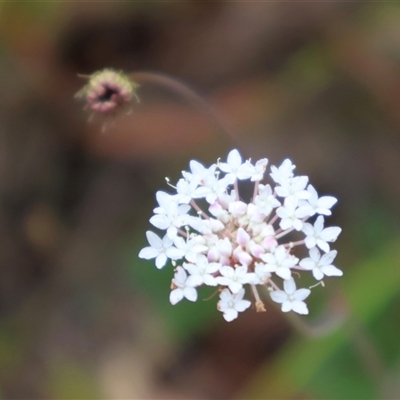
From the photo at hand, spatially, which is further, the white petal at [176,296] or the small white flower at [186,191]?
the small white flower at [186,191]

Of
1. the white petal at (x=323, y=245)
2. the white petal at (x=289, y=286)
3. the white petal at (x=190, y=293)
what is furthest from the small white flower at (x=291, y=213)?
the white petal at (x=190, y=293)

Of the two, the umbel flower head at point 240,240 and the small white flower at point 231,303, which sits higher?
the umbel flower head at point 240,240

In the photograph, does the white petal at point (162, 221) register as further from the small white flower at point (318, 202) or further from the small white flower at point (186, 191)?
the small white flower at point (318, 202)

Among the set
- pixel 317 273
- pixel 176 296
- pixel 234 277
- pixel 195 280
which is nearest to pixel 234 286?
pixel 234 277

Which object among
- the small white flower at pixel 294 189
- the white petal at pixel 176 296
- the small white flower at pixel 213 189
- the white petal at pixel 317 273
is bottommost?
the white petal at pixel 317 273

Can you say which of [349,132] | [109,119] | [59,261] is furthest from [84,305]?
[349,132]

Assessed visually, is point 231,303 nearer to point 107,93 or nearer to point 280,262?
point 280,262

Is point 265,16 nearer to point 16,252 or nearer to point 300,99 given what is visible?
point 300,99

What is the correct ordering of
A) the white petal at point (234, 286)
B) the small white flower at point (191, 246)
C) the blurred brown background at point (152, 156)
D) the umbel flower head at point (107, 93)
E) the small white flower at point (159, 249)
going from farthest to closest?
1. the blurred brown background at point (152, 156)
2. the umbel flower head at point (107, 93)
3. the small white flower at point (159, 249)
4. the small white flower at point (191, 246)
5. the white petal at point (234, 286)
